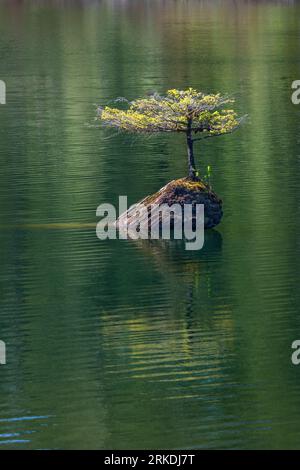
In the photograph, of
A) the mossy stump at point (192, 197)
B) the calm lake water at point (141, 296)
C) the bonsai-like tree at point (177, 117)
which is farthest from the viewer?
the bonsai-like tree at point (177, 117)

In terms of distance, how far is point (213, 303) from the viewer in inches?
1809

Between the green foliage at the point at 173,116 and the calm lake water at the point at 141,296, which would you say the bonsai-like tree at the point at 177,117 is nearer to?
the green foliage at the point at 173,116

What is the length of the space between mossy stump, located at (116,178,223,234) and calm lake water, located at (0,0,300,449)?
0.81 metres

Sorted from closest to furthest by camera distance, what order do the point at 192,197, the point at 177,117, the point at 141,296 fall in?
the point at 141,296, the point at 192,197, the point at 177,117

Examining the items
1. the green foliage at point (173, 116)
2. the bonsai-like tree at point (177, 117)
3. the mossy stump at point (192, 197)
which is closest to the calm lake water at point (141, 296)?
the mossy stump at point (192, 197)

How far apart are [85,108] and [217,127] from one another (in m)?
42.4

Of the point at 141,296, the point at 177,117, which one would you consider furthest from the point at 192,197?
the point at 141,296

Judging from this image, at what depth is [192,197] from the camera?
5522cm

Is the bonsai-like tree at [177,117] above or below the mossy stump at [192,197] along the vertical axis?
above

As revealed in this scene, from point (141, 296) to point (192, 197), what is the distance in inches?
361

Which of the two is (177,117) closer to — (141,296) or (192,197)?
(192,197)

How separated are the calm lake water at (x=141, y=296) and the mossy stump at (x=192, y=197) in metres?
0.81

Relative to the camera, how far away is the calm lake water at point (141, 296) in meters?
34.5
